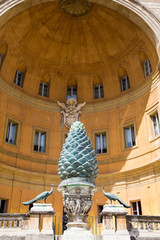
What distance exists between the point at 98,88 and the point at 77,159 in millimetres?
13668

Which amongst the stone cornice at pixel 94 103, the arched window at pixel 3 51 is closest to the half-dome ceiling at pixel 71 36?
the arched window at pixel 3 51

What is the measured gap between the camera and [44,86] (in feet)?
66.4

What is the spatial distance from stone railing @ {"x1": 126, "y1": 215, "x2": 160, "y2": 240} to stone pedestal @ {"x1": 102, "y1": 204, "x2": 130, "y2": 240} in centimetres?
70

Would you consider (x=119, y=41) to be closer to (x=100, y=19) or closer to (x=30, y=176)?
(x=100, y=19)

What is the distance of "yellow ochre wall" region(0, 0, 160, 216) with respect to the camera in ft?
53.4

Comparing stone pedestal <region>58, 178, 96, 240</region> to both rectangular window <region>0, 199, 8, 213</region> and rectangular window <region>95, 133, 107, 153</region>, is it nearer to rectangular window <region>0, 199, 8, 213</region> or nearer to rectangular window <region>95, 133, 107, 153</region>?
rectangular window <region>0, 199, 8, 213</region>

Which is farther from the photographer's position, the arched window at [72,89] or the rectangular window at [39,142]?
the arched window at [72,89]

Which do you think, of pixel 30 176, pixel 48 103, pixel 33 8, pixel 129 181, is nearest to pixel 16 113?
pixel 48 103

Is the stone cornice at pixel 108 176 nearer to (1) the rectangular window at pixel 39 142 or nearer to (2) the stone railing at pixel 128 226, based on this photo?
(1) the rectangular window at pixel 39 142

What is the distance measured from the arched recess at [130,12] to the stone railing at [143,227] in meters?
9.75

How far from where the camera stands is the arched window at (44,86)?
19.9m

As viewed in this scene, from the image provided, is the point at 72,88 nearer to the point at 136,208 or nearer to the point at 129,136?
the point at 129,136

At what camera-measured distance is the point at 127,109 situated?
18.4 meters

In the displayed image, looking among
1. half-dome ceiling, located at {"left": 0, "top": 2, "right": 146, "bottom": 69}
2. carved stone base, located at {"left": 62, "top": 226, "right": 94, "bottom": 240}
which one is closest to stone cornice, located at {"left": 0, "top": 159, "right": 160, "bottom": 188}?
half-dome ceiling, located at {"left": 0, "top": 2, "right": 146, "bottom": 69}
